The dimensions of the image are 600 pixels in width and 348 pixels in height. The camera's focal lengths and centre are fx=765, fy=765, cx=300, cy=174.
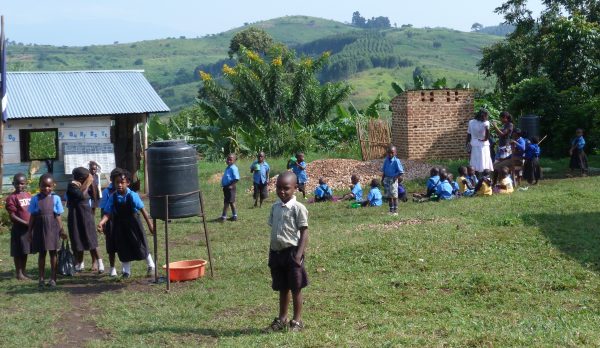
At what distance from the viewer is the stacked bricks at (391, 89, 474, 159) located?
21531 mm

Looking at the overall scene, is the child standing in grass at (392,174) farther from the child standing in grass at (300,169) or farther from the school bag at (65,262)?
the school bag at (65,262)

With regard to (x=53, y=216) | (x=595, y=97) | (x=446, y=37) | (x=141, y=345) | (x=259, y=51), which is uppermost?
(x=446, y=37)

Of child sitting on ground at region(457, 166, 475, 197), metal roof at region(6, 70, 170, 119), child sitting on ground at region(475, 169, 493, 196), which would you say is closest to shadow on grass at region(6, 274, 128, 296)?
child sitting on ground at region(475, 169, 493, 196)

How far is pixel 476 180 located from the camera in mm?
16250

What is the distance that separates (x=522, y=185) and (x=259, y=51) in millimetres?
38580

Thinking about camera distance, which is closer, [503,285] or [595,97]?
[503,285]

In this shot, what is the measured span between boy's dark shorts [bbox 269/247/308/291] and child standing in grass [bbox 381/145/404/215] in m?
6.73

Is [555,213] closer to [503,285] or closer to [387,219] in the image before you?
[387,219]

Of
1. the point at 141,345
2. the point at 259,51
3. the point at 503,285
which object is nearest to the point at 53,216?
the point at 141,345

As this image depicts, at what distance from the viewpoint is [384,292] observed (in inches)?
343

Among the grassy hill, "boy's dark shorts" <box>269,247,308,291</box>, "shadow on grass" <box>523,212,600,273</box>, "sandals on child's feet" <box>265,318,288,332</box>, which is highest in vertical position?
the grassy hill

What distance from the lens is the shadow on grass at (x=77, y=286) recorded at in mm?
9844

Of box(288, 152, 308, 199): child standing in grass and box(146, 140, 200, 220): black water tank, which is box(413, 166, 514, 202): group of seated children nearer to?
box(288, 152, 308, 199): child standing in grass

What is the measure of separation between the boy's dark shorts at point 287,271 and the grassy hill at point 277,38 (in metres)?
73.2
